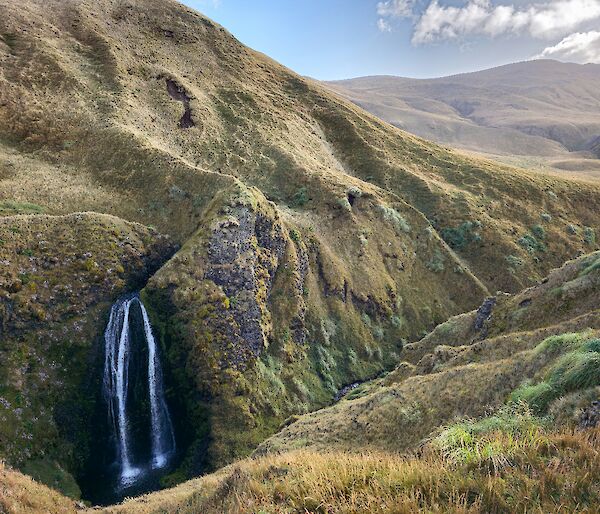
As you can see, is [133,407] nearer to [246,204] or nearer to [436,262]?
[246,204]

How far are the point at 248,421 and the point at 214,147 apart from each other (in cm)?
5060

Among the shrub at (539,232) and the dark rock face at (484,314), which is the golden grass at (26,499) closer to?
the dark rock face at (484,314)

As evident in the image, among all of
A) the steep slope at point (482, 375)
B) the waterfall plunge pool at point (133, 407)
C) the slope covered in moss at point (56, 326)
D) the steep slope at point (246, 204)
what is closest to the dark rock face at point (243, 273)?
the steep slope at point (246, 204)

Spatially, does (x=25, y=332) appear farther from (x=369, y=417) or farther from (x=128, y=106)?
(x=128, y=106)

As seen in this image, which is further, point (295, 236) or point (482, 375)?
point (295, 236)

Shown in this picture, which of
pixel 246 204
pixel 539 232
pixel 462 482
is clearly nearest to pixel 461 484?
pixel 462 482

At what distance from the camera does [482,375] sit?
2109cm

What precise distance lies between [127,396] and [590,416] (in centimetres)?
3570

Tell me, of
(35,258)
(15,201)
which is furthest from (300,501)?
(15,201)

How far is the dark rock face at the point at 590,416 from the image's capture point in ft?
33.1

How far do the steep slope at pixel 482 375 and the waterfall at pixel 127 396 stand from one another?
14.1m

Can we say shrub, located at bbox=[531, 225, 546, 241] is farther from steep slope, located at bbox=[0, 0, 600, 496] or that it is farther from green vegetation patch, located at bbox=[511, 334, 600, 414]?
green vegetation patch, located at bbox=[511, 334, 600, 414]

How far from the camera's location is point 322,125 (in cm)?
9562

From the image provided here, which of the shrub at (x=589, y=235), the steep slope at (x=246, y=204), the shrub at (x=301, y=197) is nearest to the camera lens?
the steep slope at (x=246, y=204)
